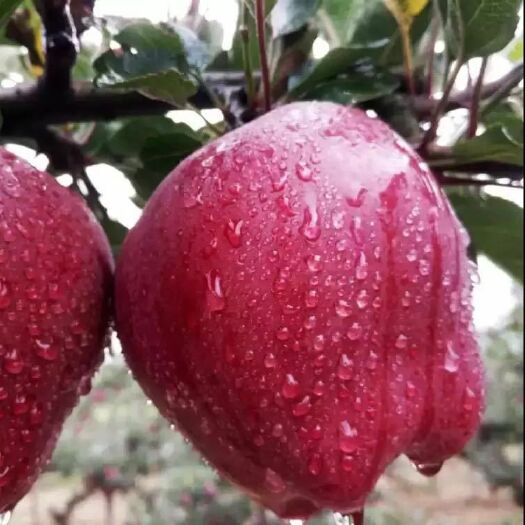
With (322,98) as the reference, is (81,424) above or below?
below

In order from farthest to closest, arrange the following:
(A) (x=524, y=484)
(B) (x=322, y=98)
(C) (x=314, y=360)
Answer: (A) (x=524, y=484), (B) (x=322, y=98), (C) (x=314, y=360)

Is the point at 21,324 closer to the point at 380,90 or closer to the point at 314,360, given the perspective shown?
the point at 314,360

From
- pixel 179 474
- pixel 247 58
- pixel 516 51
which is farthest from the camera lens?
pixel 179 474

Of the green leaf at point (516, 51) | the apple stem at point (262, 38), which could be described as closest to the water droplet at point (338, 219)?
the apple stem at point (262, 38)

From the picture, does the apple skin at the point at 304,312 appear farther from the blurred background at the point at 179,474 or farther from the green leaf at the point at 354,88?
the blurred background at the point at 179,474

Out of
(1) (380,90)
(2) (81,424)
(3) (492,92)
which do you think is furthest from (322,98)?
(2) (81,424)

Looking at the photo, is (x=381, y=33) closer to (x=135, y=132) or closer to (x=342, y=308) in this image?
(x=135, y=132)

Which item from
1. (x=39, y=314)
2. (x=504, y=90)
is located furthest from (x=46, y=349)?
(x=504, y=90)
